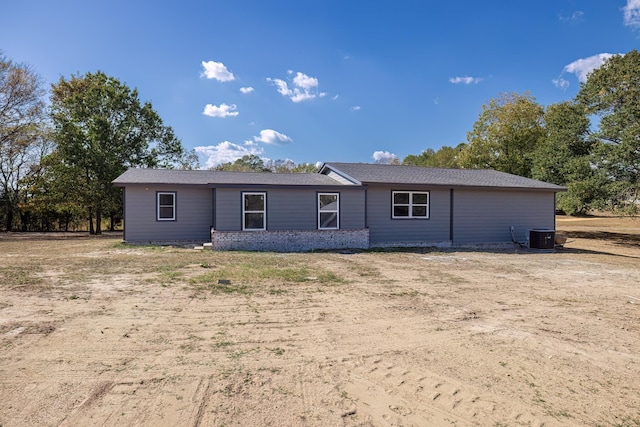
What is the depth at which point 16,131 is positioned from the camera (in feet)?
65.8

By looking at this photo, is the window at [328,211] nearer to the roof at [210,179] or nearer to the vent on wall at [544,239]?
the roof at [210,179]

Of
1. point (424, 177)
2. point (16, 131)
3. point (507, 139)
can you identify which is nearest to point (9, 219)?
point (16, 131)

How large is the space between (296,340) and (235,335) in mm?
745

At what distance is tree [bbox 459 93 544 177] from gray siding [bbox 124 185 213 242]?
71.0ft

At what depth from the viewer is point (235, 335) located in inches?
164

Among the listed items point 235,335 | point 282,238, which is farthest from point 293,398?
point 282,238

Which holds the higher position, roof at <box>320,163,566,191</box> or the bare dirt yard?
roof at <box>320,163,566,191</box>

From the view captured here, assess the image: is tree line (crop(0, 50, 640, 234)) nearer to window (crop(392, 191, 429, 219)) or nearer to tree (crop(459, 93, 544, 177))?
tree (crop(459, 93, 544, 177))

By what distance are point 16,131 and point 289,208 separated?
720 inches

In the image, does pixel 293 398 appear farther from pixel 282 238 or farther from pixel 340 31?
pixel 340 31

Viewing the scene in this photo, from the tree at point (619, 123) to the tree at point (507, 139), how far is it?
643cm

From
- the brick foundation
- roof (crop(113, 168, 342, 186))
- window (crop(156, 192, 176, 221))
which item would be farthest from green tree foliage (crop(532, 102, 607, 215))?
window (crop(156, 192, 176, 221))

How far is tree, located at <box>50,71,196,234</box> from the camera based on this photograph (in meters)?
19.6

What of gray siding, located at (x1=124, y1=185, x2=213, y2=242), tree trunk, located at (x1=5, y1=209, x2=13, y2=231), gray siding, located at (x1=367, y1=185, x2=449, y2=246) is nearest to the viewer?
gray siding, located at (x1=124, y1=185, x2=213, y2=242)
